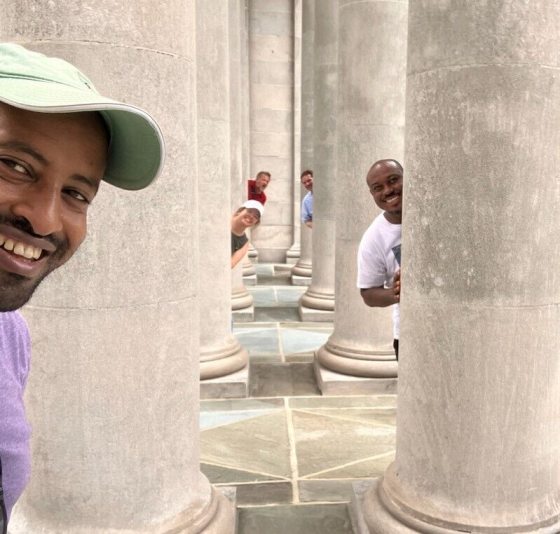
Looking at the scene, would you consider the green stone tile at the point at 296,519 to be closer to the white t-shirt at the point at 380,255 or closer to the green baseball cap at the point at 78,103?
the white t-shirt at the point at 380,255

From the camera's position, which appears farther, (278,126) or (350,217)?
(278,126)

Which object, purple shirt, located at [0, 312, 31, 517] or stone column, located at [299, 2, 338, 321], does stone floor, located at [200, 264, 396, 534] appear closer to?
stone column, located at [299, 2, 338, 321]

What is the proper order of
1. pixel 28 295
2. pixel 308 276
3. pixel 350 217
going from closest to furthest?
pixel 28 295, pixel 350 217, pixel 308 276

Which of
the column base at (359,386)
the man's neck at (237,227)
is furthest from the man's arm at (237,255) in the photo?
the column base at (359,386)

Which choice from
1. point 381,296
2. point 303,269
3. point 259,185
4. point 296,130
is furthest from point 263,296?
point 381,296

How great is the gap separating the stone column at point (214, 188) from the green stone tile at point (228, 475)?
1.76 metres

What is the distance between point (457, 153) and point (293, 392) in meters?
4.90

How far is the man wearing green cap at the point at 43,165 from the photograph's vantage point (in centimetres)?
124

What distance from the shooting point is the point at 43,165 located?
4.40 feet

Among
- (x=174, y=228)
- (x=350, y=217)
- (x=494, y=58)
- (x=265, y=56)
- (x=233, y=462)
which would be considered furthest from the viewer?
(x=265, y=56)

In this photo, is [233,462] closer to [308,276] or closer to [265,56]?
[308,276]

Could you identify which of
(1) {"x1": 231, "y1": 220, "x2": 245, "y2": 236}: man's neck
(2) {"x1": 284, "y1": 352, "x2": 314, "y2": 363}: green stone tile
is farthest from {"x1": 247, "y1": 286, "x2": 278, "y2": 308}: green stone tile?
(1) {"x1": 231, "y1": 220, "x2": 245, "y2": 236}: man's neck

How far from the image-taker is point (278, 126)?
66.5 ft

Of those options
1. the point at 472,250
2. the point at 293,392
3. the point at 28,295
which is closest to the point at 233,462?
the point at 293,392
